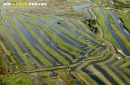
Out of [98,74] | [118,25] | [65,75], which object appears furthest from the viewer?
[118,25]

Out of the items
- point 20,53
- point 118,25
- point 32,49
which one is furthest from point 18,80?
point 118,25

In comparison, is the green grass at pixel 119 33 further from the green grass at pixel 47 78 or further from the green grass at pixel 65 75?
the green grass at pixel 47 78

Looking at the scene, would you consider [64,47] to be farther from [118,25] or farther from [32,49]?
[118,25]

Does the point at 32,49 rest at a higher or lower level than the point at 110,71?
higher

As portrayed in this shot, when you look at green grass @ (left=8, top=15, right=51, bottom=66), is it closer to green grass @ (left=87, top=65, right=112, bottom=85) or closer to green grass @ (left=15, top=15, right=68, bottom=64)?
green grass @ (left=15, top=15, right=68, bottom=64)

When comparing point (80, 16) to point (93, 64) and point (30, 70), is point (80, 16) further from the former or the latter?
point (30, 70)

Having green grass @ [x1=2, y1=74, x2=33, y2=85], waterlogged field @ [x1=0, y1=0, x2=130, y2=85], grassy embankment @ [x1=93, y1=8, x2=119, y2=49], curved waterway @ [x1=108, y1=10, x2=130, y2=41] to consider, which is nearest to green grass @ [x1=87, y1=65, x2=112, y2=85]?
waterlogged field @ [x1=0, y1=0, x2=130, y2=85]

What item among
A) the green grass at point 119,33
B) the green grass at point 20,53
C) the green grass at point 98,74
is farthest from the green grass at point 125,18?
the green grass at point 20,53

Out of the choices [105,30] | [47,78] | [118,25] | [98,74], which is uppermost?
[118,25]
